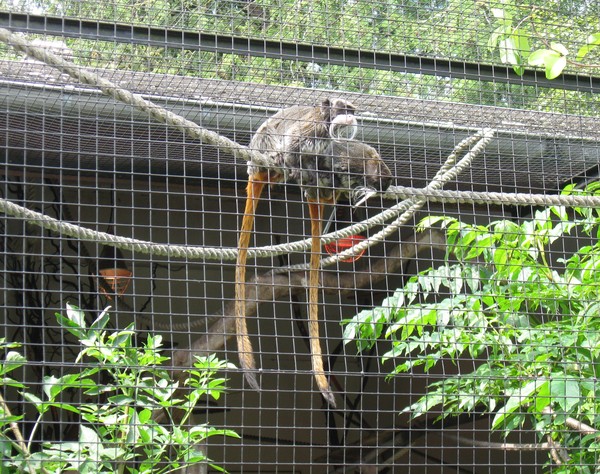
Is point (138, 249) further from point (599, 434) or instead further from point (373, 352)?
point (373, 352)

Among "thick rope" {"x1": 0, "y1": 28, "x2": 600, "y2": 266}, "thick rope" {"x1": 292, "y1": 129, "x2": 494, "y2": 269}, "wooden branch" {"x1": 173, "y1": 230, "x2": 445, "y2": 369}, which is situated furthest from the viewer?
"wooden branch" {"x1": 173, "y1": 230, "x2": 445, "y2": 369}

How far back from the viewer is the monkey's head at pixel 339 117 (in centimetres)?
275

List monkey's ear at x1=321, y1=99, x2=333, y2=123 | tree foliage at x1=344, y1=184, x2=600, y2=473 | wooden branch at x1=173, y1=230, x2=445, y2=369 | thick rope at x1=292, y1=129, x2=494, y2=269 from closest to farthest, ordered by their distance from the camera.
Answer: tree foliage at x1=344, y1=184, x2=600, y2=473 → thick rope at x1=292, y1=129, x2=494, y2=269 → monkey's ear at x1=321, y1=99, x2=333, y2=123 → wooden branch at x1=173, y1=230, x2=445, y2=369

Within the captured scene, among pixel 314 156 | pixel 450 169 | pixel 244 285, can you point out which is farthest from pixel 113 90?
pixel 450 169

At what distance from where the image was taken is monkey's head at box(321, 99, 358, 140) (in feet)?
9.02

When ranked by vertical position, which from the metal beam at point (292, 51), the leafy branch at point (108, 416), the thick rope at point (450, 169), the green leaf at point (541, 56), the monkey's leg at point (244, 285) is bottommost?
the leafy branch at point (108, 416)

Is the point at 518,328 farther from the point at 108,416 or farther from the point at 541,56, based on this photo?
the point at 108,416

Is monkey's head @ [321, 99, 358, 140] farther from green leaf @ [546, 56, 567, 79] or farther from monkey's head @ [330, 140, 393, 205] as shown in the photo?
green leaf @ [546, 56, 567, 79]

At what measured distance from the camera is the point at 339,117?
2771 millimetres

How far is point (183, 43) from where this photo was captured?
2.14 metres

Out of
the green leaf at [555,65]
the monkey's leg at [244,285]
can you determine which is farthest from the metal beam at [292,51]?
the green leaf at [555,65]

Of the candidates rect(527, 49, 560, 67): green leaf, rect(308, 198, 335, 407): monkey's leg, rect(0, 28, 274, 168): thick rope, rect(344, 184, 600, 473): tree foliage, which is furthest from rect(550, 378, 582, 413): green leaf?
rect(0, 28, 274, 168): thick rope

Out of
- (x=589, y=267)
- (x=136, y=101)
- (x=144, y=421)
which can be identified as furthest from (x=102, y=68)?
(x=589, y=267)

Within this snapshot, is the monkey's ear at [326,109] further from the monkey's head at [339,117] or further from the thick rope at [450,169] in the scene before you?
the thick rope at [450,169]
